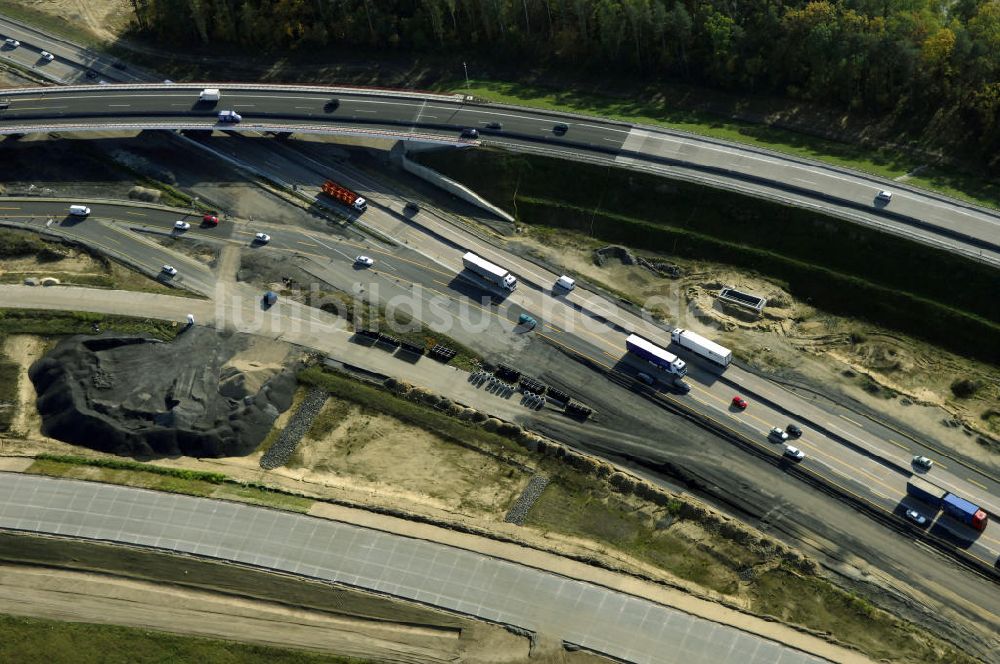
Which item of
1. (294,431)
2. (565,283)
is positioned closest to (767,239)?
(565,283)

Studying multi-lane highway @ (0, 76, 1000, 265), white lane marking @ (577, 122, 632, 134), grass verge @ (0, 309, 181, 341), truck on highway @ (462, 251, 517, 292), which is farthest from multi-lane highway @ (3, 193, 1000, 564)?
white lane marking @ (577, 122, 632, 134)

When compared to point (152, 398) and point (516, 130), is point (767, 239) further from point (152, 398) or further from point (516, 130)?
point (152, 398)

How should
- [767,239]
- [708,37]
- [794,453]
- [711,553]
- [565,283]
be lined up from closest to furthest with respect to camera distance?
[711,553]
[794,453]
[565,283]
[767,239]
[708,37]

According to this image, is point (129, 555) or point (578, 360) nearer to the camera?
point (129, 555)

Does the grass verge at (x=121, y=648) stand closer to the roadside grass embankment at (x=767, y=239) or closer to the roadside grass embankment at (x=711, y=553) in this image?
the roadside grass embankment at (x=711, y=553)

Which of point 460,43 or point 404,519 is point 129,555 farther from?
point 460,43

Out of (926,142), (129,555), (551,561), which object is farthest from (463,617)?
(926,142)
